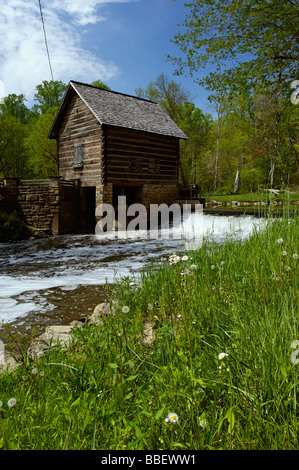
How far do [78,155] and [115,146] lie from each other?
109 inches

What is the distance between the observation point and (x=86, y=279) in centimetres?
736

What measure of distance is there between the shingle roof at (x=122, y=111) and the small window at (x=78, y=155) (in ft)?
8.31

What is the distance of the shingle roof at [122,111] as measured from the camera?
16.9 m

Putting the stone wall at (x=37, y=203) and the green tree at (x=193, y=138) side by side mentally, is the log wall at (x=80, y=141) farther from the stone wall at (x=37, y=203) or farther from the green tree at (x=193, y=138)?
the green tree at (x=193, y=138)

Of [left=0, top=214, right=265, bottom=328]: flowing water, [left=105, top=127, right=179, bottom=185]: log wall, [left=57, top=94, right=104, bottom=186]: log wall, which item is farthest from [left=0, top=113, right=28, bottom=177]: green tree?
[left=0, top=214, right=265, bottom=328]: flowing water

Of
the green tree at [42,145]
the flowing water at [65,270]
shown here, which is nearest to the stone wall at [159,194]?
the flowing water at [65,270]

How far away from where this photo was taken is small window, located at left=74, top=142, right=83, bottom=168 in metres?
18.2

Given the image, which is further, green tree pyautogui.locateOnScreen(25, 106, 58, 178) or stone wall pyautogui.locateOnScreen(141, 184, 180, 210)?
green tree pyautogui.locateOnScreen(25, 106, 58, 178)

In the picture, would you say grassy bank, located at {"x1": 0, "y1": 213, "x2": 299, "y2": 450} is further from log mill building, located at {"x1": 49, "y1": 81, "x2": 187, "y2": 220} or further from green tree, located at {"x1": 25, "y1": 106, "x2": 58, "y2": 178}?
green tree, located at {"x1": 25, "y1": 106, "x2": 58, "y2": 178}

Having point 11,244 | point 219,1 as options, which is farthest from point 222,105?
point 11,244

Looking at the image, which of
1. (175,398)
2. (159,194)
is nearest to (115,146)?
(159,194)

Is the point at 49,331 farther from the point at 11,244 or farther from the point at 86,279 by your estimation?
the point at 11,244

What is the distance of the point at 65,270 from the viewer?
8500 mm
